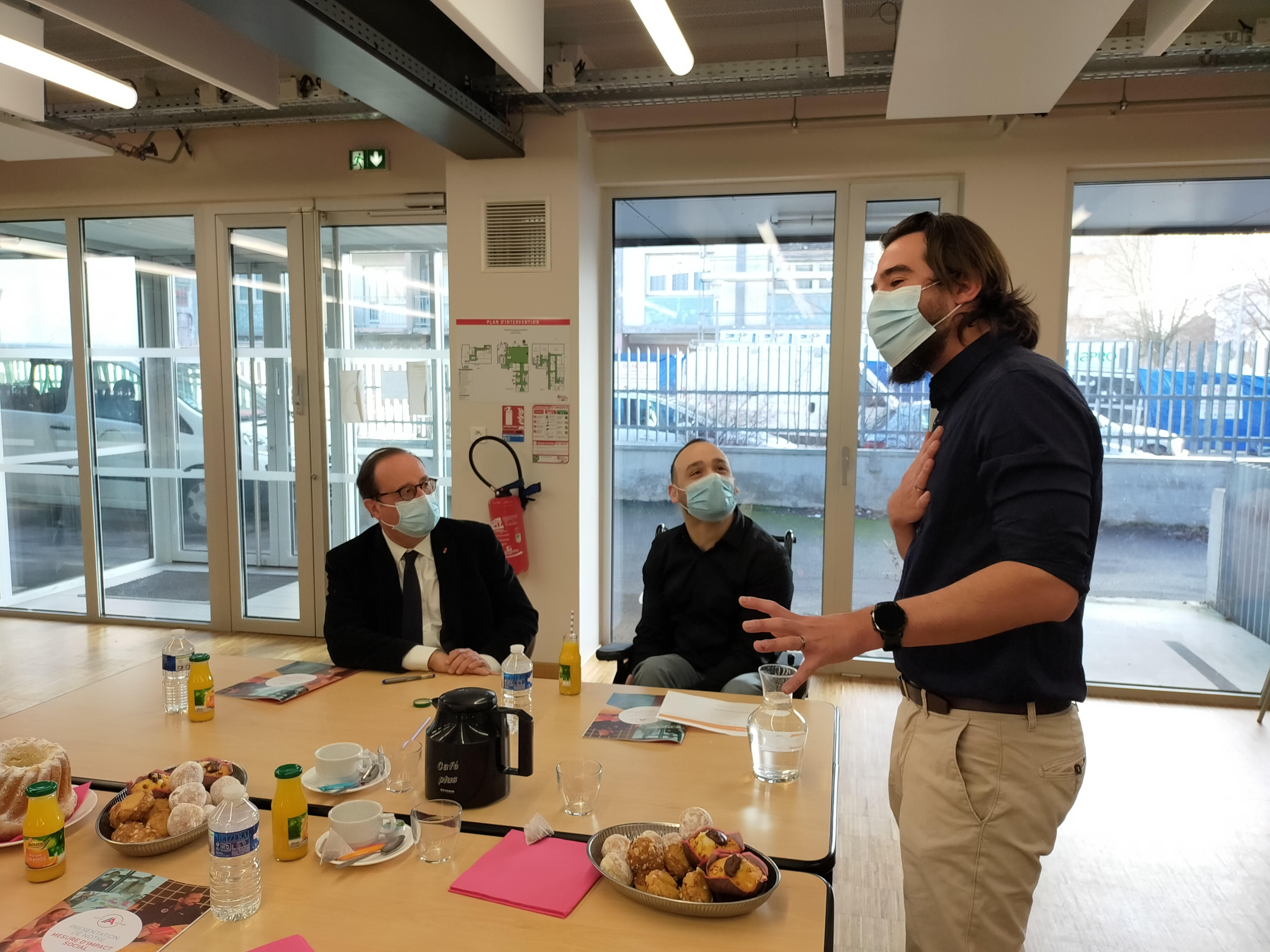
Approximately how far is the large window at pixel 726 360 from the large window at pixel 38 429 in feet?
12.2

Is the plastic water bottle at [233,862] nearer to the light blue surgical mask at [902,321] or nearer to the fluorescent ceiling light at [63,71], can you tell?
the light blue surgical mask at [902,321]

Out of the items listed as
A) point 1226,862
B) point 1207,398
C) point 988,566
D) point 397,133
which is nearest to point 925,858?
point 988,566

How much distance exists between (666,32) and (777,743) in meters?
2.12

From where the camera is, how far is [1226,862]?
2820mm

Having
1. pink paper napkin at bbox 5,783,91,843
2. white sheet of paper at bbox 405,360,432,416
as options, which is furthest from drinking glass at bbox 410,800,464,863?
Answer: white sheet of paper at bbox 405,360,432,416

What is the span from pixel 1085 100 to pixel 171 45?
4.08m

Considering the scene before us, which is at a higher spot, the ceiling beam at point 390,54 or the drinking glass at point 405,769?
the ceiling beam at point 390,54

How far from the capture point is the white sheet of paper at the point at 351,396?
5191 millimetres

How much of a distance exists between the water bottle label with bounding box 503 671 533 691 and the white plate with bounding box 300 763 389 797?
0.37m

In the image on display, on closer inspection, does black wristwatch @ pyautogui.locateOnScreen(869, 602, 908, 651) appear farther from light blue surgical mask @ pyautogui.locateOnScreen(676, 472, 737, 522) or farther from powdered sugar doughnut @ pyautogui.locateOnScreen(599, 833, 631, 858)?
light blue surgical mask @ pyautogui.locateOnScreen(676, 472, 737, 522)

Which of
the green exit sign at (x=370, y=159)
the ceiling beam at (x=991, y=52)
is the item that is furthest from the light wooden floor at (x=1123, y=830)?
the green exit sign at (x=370, y=159)

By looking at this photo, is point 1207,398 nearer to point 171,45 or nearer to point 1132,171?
point 1132,171

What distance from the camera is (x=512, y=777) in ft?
5.59

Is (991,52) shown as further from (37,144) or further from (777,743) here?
(37,144)
